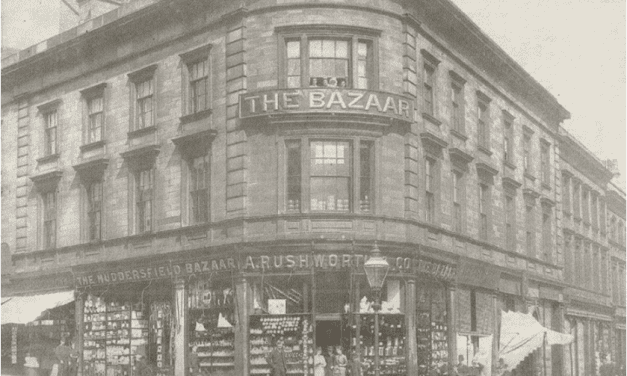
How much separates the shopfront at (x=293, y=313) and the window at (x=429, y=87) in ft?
16.1

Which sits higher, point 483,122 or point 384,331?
point 483,122

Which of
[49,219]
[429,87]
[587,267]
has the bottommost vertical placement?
[587,267]

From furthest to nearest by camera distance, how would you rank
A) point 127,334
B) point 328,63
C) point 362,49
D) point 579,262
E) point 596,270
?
point 596,270, point 579,262, point 127,334, point 362,49, point 328,63

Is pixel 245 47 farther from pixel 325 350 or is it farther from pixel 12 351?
pixel 12 351

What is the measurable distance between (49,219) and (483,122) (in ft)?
53.1

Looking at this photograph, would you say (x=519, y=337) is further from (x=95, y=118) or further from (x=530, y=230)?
(x=95, y=118)

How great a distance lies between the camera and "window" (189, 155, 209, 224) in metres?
27.4

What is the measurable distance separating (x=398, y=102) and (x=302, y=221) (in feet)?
14.1

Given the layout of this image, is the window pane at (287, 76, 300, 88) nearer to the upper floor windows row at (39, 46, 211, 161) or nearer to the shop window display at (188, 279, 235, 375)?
the upper floor windows row at (39, 46, 211, 161)

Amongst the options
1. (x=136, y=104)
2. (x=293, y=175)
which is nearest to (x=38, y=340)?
(x=136, y=104)

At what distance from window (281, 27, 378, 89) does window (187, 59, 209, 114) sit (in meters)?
3.17

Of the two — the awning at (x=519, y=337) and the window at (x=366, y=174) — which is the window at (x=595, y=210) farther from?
the window at (x=366, y=174)

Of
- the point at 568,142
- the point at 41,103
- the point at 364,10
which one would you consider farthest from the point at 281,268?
the point at 568,142

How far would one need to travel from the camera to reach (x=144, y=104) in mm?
30125
